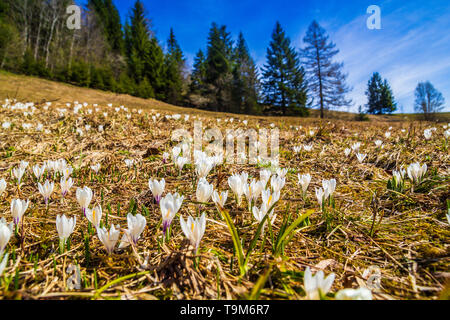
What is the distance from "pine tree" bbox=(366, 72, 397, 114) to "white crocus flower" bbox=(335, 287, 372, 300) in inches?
1946

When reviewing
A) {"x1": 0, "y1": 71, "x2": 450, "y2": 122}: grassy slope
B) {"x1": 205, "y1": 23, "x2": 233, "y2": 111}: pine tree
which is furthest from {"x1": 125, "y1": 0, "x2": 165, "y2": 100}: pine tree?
{"x1": 0, "y1": 71, "x2": 450, "y2": 122}: grassy slope

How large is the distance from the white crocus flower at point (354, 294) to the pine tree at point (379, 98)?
4942cm

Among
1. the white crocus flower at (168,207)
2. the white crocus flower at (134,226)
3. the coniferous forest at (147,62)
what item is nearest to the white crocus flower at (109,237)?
the white crocus flower at (134,226)

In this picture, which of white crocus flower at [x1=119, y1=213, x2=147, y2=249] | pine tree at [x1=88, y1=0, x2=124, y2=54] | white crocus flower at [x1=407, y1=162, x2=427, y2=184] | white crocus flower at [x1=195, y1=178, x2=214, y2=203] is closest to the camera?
white crocus flower at [x1=119, y1=213, x2=147, y2=249]

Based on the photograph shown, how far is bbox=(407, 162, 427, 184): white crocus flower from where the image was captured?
4.71 feet

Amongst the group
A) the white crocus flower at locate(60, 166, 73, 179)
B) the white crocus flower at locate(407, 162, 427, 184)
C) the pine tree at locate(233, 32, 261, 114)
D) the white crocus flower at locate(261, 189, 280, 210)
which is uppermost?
the pine tree at locate(233, 32, 261, 114)

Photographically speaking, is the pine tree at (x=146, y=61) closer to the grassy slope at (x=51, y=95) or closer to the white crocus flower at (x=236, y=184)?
the grassy slope at (x=51, y=95)

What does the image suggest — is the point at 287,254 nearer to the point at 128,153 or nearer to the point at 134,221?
the point at 134,221

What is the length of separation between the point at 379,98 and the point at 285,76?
79.8 feet

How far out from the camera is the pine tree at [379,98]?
3900 cm

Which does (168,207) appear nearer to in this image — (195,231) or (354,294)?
Answer: (195,231)

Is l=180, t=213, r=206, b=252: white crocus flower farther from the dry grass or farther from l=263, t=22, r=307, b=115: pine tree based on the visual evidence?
l=263, t=22, r=307, b=115: pine tree

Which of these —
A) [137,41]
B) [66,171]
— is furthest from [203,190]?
[137,41]

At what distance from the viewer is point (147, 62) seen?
3083 cm
